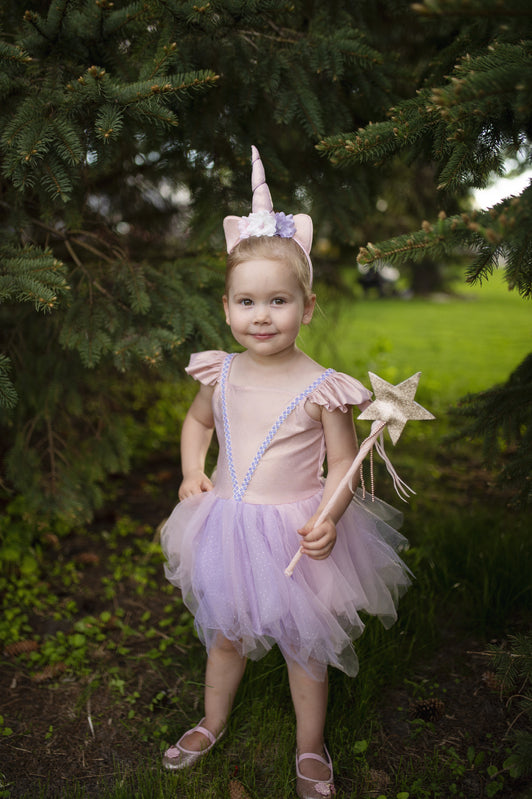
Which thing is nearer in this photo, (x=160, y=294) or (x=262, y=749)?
(x=262, y=749)

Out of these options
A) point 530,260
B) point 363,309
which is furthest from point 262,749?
point 363,309

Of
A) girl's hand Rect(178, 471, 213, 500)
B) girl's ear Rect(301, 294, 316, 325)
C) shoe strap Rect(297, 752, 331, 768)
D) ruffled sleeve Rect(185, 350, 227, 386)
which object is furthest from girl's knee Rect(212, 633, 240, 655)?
girl's ear Rect(301, 294, 316, 325)

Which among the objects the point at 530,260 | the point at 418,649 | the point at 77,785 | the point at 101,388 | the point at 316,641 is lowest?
the point at 77,785

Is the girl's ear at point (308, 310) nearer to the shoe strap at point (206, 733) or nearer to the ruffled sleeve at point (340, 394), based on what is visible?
the ruffled sleeve at point (340, 394)

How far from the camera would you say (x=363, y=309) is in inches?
554

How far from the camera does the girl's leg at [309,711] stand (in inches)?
77.8

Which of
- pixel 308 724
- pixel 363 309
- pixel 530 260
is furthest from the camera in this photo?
pixel 363 309

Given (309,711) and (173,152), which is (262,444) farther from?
(173,152)

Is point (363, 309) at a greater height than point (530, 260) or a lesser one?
lesser

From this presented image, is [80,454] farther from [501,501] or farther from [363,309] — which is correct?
[363,309]

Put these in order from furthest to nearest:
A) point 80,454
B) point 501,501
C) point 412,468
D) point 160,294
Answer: point 412,468 < point 501,501 < point 80,454 < point 160,294

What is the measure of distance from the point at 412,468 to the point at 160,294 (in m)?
2.26

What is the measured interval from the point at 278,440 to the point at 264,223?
0.66 meters

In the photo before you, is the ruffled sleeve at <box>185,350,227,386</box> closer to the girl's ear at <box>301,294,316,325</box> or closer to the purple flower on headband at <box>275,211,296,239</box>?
the girl's ear at <box>301,294,316,325</box>
